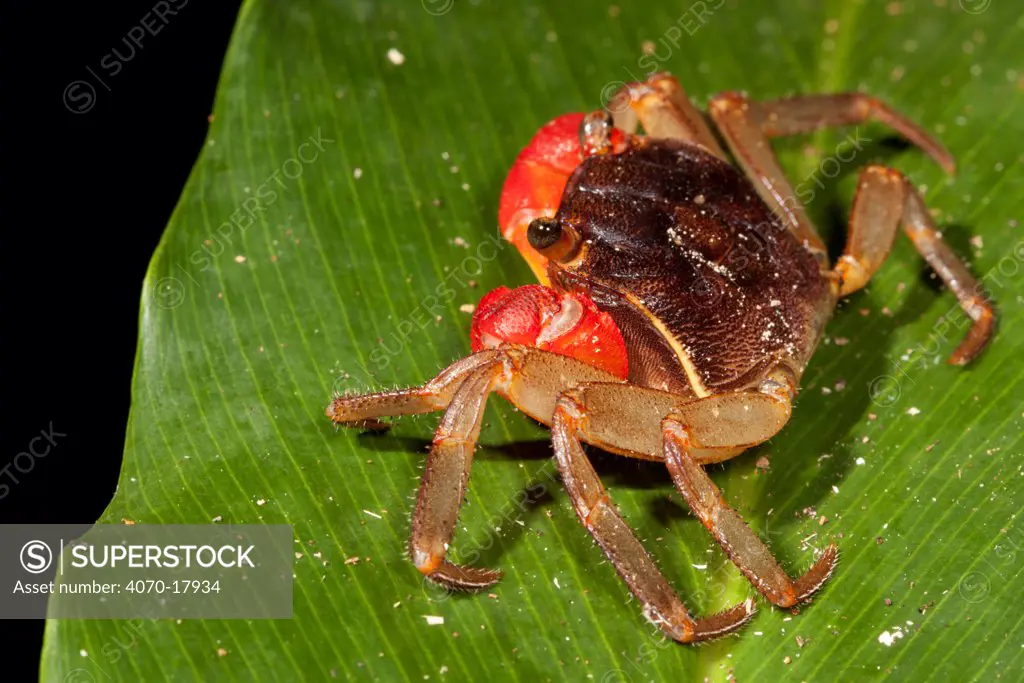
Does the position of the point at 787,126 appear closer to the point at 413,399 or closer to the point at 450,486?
the point at 413,399

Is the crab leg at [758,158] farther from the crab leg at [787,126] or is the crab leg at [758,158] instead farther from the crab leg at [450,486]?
the crab leg at [450,486]

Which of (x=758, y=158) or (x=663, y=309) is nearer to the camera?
(x=663, y=309)

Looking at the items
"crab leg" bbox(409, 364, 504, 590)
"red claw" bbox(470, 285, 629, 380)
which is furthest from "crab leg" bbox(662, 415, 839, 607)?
"crab leg" bbox(409, 364, 504, 590)

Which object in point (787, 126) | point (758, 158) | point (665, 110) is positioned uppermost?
point (665, 110)

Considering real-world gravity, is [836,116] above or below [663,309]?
above

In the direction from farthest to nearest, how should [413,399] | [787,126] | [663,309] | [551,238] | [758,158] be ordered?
[787,126] < [758,158] < [663,309] < [551,238] < [413,399]

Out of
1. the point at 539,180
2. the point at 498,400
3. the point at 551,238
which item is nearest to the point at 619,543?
the point at 498,400

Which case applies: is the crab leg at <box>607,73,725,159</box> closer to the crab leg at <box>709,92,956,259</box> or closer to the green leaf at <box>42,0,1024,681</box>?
the crab leg at <box>709,92,956,259</box>
